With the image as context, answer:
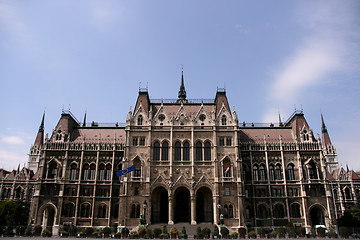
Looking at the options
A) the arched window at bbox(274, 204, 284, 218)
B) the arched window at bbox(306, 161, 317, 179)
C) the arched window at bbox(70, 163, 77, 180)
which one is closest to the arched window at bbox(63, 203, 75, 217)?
the arched window at bbox(70, 163, 77, 180)

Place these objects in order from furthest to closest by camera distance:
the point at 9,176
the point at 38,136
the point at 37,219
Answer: the point at 38,136 < the point at 9,176 < the point at 37,219

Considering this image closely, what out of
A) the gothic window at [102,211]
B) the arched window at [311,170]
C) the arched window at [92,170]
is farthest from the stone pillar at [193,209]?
the arched window at [311,170]

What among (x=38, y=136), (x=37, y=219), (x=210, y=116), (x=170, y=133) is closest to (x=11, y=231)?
(x=37, y=219)

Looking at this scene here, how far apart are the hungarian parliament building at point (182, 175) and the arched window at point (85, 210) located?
0.18 m

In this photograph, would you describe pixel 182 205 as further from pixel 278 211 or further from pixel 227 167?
pixel 278 211

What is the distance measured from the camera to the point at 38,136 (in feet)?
325

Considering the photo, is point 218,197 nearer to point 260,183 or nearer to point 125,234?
point 260,183

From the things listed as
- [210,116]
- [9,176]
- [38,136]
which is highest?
[38,136]

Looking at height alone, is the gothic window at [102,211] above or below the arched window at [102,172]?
below

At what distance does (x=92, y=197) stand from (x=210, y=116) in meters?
27.8

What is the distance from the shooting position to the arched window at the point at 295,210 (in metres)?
55.2

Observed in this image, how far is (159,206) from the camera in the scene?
175ft

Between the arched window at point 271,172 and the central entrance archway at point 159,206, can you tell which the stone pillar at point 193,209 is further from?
the arched window at point 271,172

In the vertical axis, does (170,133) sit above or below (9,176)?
above
